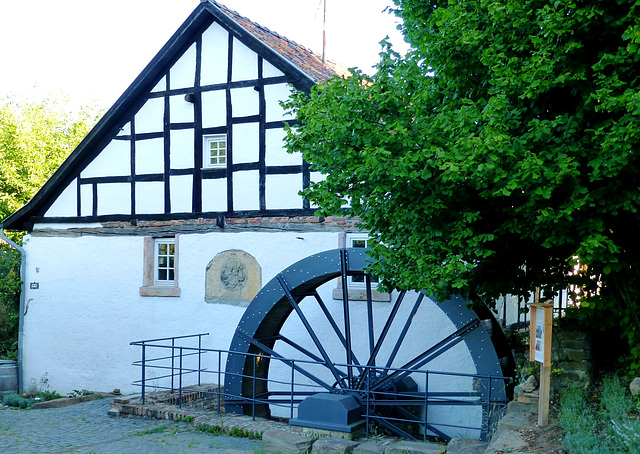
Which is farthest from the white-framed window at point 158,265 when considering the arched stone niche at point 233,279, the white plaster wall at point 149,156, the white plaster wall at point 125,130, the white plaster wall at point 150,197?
the white plaster wall at point 125,130

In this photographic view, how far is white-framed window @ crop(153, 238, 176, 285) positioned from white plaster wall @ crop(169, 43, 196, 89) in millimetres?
2665

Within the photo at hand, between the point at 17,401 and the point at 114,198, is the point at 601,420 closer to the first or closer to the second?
the point at 114,198

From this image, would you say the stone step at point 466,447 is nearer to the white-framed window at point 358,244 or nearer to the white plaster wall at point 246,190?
the white-framed window at point 358,244

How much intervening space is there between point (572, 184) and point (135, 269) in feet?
27.6

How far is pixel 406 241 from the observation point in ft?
19.9

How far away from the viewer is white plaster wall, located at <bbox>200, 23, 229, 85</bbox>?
10.9 metres

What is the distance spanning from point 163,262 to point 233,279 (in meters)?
1.65

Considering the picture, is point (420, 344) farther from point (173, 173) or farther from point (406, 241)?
point (173, 173)

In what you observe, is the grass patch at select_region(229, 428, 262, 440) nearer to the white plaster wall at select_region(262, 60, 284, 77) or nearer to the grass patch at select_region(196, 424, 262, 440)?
the grass patch at select_region(196, 424, 262, 440)

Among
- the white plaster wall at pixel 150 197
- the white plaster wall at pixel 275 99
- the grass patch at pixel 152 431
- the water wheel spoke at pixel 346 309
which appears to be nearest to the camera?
the grass patch at pixel 152 431

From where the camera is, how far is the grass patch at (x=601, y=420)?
463cm

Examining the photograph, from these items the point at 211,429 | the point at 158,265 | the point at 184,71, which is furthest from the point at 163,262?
the point at 211,429

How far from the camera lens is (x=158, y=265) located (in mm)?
11617

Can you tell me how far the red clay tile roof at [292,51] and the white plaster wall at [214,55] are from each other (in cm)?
39
